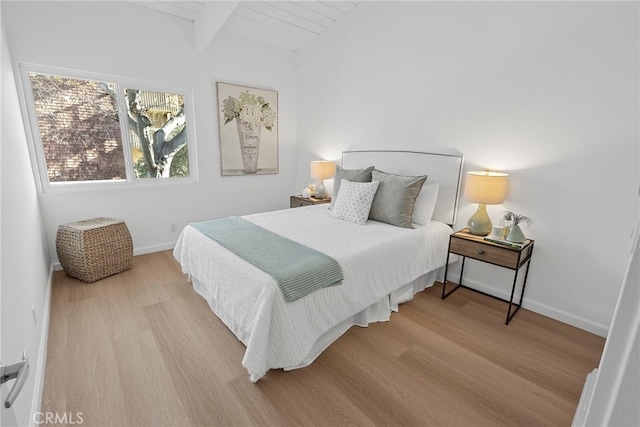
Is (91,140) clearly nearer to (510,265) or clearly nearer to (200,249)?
(200,249)

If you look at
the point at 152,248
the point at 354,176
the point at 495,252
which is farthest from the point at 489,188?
the point at 152,248

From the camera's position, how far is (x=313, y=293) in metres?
1.75

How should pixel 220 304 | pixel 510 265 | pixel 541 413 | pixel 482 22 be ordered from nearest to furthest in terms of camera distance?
pixel 541 413 → pixel 220 304 → pixel 510 265 → pixel 482 22

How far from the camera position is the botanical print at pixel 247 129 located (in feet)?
12.7

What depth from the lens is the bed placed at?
1652 millimetres

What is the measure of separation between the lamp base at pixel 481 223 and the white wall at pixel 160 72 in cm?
291

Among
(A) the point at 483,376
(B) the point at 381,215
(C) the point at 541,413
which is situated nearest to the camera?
(C) the point at 541,413

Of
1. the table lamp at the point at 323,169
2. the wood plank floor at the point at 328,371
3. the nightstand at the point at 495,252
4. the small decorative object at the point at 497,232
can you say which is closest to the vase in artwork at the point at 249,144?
the table lamp at the point at 323,169

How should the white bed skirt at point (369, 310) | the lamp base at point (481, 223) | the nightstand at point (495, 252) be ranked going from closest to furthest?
the white bed skirt at point (369, 310) → the nightstand at point (495, 252) → the lamp base at point (481, 223)

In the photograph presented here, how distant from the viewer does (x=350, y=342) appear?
2033mm

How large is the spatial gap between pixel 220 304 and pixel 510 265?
2.13 meters

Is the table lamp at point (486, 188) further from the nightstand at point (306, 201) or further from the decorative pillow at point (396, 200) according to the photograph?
the nightstand at point (306, 201)

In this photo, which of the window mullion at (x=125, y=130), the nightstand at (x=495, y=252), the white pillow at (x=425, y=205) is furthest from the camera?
the window mullion at (x=125, y=130)

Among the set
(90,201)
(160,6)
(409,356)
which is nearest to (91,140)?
(90,201)
